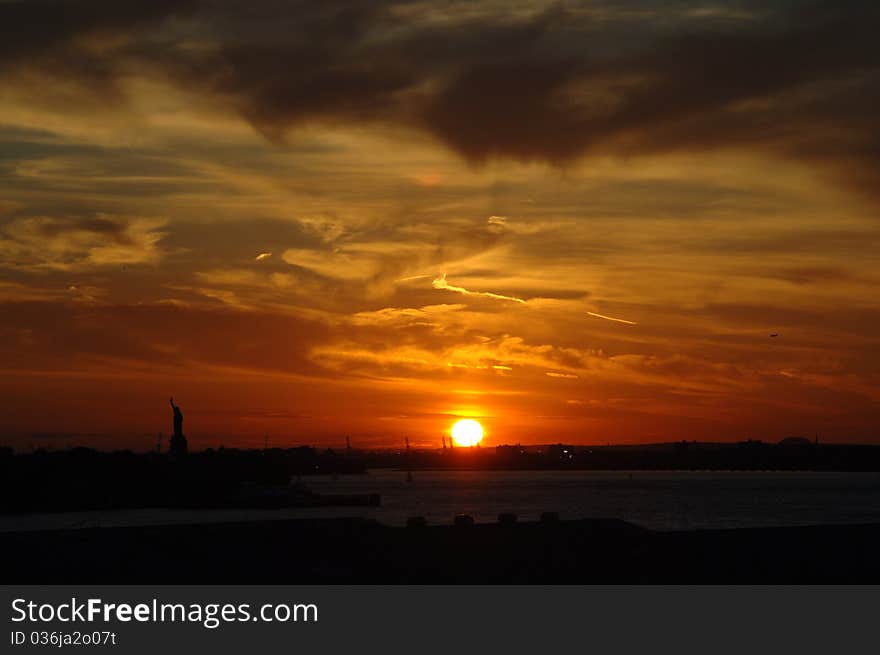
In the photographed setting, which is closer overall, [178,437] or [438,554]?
[438,554]

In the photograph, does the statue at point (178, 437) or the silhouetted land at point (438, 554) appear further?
the statue at point (178, 437)

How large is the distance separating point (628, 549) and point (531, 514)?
101 m

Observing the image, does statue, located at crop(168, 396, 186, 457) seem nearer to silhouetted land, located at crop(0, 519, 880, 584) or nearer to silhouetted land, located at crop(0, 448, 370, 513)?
silhouetted land, located at crop(0, 448, 370, 513)

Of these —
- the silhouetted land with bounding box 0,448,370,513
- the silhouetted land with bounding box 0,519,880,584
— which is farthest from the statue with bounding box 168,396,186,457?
the silhouetted land with bounding box 0,519,880,584

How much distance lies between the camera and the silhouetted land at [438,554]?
25.0 metres

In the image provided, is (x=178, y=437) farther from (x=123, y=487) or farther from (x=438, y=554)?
(x=438, y=554)

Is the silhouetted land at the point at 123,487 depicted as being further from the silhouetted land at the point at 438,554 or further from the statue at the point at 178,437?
the silhouetted land at the point at 438,554

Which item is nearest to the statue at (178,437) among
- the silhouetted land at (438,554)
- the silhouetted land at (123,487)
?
the silhouetted land at (123,487)

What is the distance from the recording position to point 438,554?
27.6 metres

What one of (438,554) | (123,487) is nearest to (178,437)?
(123,487)
